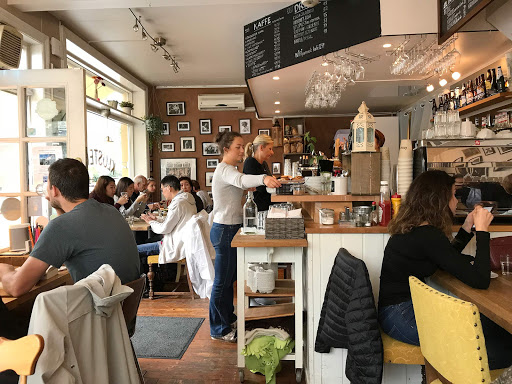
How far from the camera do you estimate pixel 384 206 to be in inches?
113

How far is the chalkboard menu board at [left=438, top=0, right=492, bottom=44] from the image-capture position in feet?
8.11

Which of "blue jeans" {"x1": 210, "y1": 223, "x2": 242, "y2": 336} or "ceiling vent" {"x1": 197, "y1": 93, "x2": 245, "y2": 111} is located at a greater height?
"ceiling vent" {"x1": 197, "y1": 93, "x2": 245, "y2": 111}

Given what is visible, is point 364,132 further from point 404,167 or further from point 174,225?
point 174,225

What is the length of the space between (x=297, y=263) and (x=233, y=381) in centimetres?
93

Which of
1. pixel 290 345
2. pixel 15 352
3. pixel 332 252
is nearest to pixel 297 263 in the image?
pixel 332 252

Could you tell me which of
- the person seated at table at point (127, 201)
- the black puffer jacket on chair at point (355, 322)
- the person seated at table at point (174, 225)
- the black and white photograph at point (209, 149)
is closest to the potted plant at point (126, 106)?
the black and white photograph at point (209, 149)

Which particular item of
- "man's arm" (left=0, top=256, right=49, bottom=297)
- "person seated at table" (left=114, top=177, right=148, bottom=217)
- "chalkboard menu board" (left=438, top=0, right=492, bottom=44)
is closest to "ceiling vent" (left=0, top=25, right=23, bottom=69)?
"person seated at table" (left=114, top=177, right=148, bottom=217)

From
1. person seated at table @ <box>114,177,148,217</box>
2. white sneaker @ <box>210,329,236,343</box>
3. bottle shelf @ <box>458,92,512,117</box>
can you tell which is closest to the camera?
white sneaker @ <box>210,329,236,343</box>

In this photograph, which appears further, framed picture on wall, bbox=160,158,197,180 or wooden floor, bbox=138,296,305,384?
framed picture on wall, bbox=160,158,197,180

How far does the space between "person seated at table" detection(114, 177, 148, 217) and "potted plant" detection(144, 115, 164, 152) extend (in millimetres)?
2581

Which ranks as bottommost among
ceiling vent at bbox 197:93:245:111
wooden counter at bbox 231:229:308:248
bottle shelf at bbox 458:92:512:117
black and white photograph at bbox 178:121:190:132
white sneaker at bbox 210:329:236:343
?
white sneaker at bbox 210:329:236:343

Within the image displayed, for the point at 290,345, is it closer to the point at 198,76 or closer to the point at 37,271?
the point at 37,271

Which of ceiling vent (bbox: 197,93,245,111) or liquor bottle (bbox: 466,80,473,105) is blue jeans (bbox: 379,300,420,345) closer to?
liquor bottle (bbox: 466,80,473,105)

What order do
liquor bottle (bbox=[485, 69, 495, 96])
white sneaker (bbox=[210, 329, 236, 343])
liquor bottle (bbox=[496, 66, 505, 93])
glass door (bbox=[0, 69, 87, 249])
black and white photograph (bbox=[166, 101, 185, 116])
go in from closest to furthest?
white sneaker (bbox=[210, 329, 236, 343])
glass door (bbox=[0, 69, 87, 249])
liquor bottle (bbox=[496, 66, 505, 93])
liquor bottle (bbox=[485, 69, 495, 96])
black and white photograph (bbox=[166, 101, 185, 116])
